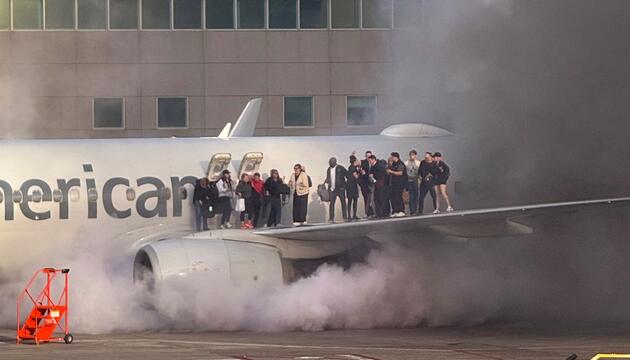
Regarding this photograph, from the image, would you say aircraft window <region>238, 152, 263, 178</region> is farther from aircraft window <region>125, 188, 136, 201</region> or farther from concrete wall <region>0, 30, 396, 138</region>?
concrete wall <region>0, 30, 396, 138</region>

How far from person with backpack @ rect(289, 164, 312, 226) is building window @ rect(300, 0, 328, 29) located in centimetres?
1553

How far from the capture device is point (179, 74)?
4219 centimetres

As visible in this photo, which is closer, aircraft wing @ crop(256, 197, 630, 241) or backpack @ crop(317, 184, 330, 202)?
aircraft wing @ crop(256, 197, 630, 241)

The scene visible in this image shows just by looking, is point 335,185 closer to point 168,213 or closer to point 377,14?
point 168,213

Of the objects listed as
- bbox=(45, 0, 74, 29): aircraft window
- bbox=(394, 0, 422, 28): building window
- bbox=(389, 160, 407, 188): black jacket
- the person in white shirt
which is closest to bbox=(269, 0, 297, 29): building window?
bbox=(45, 0, 74, 29): aircraft window

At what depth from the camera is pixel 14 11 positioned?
41875mm

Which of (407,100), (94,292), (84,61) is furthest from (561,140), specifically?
(84,61)

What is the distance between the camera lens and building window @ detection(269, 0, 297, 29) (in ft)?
139

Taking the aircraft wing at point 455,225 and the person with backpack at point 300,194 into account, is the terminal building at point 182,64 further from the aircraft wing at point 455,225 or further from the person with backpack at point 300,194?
the aircraft wing at point 455,225

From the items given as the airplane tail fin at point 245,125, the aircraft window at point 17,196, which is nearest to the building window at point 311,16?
the airplane tail fin at point 245,125

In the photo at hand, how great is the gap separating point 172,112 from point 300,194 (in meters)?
15.7

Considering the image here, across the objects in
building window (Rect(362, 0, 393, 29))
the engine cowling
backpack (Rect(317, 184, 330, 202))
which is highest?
building window (Rect(362, 0, 393, 29))

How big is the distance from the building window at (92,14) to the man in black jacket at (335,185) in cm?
1521

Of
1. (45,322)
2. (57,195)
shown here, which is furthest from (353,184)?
(45,322)
